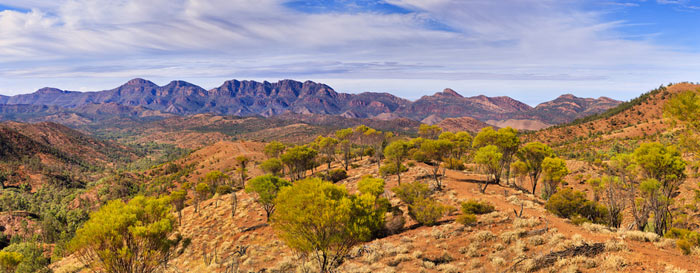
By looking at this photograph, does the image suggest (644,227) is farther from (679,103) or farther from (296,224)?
(296,224)

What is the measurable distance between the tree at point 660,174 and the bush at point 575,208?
4296 mm

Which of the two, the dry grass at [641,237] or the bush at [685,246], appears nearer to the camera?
the bush at [685,246]

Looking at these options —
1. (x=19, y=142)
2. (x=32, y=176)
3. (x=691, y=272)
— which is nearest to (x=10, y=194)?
(x=32, y=176)

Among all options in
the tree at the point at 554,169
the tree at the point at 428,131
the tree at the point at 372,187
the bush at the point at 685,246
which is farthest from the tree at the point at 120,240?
the tree at the point at 428,131

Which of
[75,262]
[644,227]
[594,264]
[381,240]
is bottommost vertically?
[75,262]

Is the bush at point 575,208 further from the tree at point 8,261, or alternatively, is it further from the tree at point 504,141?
the tree at point 8,261

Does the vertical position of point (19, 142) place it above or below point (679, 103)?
below

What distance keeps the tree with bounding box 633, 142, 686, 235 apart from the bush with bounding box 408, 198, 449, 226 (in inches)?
638

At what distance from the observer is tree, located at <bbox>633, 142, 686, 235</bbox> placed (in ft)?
79.0

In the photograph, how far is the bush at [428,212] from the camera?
28719 millimetres

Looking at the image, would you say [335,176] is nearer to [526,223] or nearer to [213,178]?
[213,178]

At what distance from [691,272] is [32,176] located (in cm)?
20038

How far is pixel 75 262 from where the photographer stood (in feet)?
126

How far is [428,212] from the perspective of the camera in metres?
28.9
